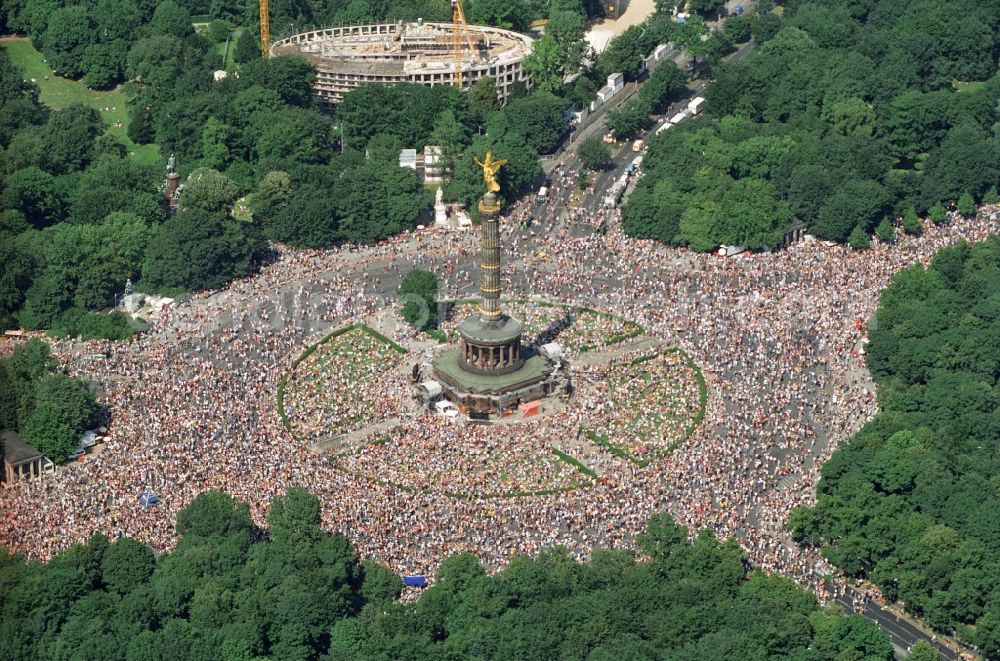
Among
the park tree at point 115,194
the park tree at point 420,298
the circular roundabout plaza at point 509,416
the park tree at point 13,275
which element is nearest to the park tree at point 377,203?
the park tree at point 420,298

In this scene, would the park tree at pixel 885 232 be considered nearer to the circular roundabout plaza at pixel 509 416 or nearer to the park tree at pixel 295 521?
the circular roundabout plaza at pixel 509 416

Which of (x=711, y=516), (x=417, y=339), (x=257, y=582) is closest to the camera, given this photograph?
(x=257, y=582)

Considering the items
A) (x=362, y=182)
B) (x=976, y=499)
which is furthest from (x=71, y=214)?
(x=976, y=499)

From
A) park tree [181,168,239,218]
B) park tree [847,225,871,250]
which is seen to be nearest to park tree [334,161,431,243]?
park tree [181,168,239,218]

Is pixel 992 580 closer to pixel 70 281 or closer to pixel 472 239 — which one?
pixel 472 239

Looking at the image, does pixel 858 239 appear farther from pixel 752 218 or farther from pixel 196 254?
pixel 196 254

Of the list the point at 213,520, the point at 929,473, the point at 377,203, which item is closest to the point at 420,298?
the point at 377,203
